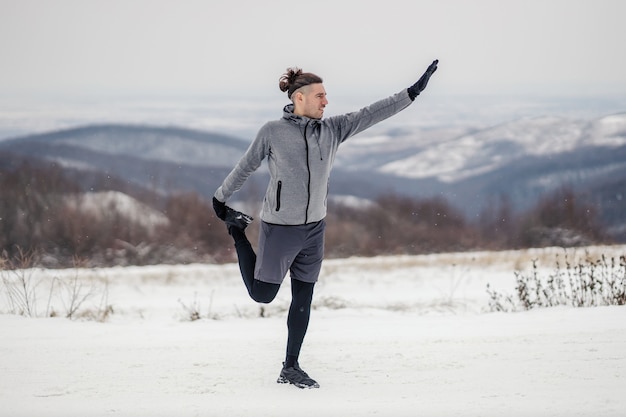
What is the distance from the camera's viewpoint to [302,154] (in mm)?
4105

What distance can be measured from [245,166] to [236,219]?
362 mm

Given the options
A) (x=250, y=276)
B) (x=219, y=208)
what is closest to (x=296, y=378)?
(x=250, y=276)

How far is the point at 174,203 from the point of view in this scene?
40.3m

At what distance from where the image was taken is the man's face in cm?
417

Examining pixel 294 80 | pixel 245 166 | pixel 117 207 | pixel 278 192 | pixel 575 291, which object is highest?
pixel 294 80

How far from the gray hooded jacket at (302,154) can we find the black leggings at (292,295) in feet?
1.07

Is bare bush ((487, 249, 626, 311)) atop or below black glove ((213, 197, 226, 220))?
below

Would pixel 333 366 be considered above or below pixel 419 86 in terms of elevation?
below

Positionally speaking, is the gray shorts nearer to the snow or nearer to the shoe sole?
the shoe sole

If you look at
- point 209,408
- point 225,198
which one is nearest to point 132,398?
point 209,408

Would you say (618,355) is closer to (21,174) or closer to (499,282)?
(499,282)

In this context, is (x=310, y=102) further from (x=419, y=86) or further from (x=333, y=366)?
(x=333, y=366)

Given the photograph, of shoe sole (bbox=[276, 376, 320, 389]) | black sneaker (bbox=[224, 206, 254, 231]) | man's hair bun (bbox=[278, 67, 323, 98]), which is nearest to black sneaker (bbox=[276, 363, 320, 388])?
shoe sole (bbox=[276, 376, 320, 389])

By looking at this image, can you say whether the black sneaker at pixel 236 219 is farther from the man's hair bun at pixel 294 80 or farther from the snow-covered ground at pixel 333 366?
the snow-covered ground at pixel 333 366
